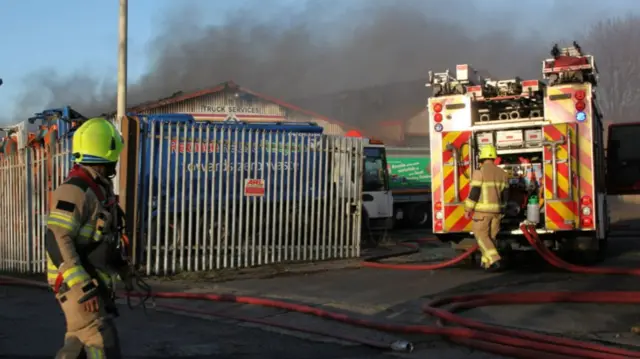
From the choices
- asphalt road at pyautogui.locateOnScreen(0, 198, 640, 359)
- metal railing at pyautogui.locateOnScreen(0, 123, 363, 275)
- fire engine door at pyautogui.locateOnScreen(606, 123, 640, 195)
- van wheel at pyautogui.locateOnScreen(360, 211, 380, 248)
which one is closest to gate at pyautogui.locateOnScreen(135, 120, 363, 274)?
metal railing at pyautogui.locateOnScreen(0, 123, 363, 275)

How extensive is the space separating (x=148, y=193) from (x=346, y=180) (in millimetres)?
3198

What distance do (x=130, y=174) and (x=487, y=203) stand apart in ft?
15.0

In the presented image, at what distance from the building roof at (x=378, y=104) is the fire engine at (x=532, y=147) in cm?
2636

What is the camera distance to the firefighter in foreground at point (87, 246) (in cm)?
339

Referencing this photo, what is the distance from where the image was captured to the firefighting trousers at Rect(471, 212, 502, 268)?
8781mm

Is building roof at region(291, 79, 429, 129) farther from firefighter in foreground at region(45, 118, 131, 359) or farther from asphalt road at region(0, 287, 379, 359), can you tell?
firefighter in foreground at region(45, 118, 131, 359)

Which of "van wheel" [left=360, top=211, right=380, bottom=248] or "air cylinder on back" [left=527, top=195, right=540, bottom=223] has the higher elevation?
"air cylinder on back" [left=527, top=195, right=540, bottom=223]

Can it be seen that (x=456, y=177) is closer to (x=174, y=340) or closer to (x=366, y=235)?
(x=174, y=340)

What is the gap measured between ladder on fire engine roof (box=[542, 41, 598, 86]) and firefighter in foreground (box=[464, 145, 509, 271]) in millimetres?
1438

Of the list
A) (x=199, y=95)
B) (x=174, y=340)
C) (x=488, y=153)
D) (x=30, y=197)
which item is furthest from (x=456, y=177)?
(x=199, y=95)

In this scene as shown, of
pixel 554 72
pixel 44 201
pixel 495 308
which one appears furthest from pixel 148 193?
pixel 554 72

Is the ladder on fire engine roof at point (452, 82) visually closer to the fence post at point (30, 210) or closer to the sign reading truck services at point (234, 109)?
the fence post at point (30, 210)

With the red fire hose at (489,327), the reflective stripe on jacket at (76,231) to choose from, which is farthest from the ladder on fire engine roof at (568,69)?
the reflective stripe on jacket at (76,231)

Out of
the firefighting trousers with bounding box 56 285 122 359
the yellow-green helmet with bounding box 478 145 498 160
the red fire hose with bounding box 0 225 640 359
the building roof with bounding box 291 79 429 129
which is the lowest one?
the red fire hose with bounding box 0 225 640 359
